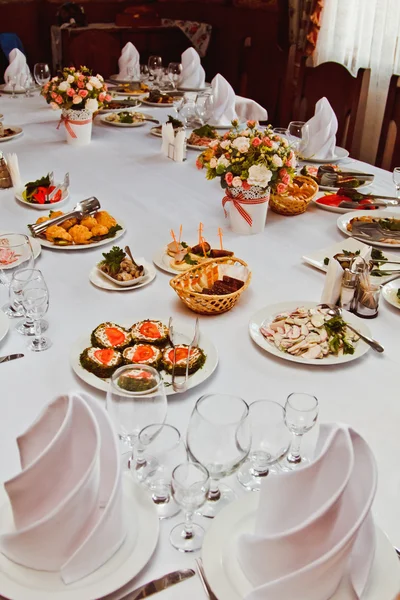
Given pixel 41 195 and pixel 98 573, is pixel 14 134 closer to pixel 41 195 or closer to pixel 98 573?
pixel 41 195

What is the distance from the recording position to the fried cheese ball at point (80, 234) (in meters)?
1.84

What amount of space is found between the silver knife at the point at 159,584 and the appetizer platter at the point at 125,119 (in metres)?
2.65

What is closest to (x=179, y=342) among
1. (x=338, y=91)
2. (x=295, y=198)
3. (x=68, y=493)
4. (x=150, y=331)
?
(x=150, y=331)

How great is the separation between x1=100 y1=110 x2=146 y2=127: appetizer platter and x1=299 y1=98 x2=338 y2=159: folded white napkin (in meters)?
1.01

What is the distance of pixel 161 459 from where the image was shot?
0.96m

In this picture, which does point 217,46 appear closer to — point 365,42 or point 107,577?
point 365,42

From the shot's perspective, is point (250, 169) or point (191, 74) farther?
point (191, 74)

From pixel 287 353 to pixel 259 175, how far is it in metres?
0.70

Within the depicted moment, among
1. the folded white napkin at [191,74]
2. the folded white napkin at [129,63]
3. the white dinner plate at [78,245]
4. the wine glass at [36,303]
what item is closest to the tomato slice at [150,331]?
the wine glass at [36,303]

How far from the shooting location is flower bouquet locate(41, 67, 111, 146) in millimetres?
2613

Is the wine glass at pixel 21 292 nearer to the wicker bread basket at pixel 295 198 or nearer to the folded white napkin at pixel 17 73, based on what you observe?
the wicker bread basket at pixel 295 198

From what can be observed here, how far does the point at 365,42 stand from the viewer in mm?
3814

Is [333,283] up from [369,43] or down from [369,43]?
down

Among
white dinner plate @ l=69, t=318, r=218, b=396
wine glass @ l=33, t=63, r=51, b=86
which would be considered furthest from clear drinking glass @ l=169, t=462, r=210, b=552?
wine glass @ l=33, t=63, r=51, b=86
